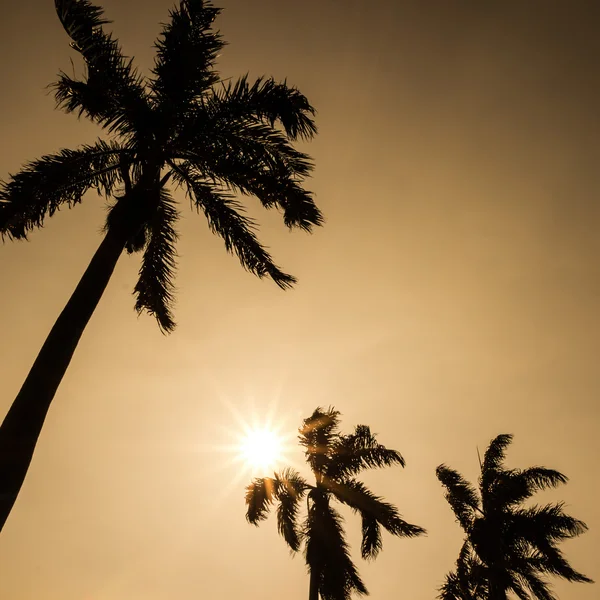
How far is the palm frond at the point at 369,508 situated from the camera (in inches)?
656

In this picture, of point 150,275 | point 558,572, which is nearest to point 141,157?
point 150,275

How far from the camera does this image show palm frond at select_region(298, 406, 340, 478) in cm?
1866

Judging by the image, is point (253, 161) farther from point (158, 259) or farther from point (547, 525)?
point (547, 525)

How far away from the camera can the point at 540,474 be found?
21547 mm

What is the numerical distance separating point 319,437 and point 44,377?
14.4 metres

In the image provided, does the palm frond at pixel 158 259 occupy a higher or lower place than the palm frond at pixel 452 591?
higher

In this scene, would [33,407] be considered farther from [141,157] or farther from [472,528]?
A: [472,528]

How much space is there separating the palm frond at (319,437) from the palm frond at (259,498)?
190 centimetres

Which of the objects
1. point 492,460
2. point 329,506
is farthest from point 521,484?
point 329,506

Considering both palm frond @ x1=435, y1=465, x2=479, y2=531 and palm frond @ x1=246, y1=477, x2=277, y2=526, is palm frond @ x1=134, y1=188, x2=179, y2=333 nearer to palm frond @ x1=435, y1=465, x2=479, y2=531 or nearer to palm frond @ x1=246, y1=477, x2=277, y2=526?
palm frond @ x1=246, y1=477, x2=277, y2=526

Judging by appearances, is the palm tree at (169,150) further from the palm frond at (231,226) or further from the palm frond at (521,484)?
the palm frond at (521,484)

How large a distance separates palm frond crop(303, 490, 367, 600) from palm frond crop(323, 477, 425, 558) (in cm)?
91

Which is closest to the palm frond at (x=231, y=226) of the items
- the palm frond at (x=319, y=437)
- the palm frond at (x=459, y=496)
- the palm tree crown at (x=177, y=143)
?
the palm tree crown at (x=177, y=143)

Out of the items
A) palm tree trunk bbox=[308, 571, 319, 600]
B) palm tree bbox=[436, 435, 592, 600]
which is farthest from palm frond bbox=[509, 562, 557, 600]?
palm tree trunk bbox=[308, 571, 319, 600]
